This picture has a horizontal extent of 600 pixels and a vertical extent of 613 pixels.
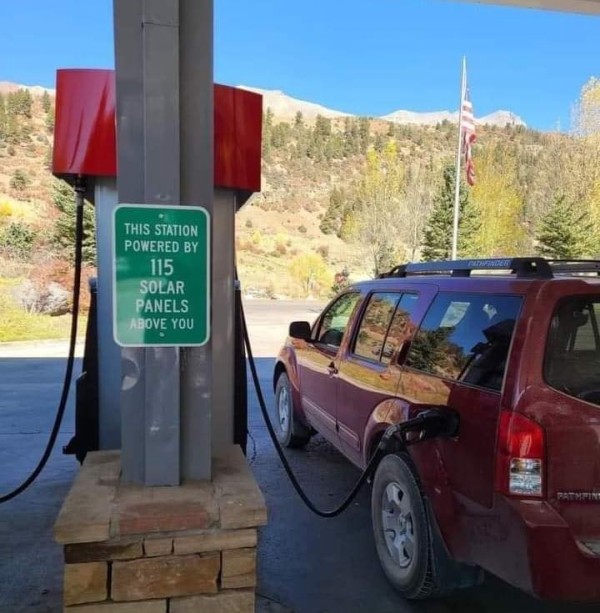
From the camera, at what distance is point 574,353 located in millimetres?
2715

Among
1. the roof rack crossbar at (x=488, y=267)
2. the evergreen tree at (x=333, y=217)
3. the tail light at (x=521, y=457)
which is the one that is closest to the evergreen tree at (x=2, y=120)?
the evergreen tree at (x=333, y=217)

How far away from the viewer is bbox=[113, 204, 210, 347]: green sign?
228 centimetres

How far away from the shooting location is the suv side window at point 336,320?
17.4ft

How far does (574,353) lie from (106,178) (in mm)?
2452

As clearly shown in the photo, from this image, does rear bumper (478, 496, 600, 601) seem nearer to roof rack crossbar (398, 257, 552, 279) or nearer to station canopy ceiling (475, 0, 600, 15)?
roof rack crossbar (398, 257, 552, 279)

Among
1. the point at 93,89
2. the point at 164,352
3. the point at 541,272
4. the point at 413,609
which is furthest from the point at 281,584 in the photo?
the point at 93,89

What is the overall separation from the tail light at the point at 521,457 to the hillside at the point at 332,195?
2.44m

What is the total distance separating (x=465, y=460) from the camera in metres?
2.84

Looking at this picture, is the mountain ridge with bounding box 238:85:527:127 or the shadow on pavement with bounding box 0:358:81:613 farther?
the mountain ridge with bounding box 238:85:527:127

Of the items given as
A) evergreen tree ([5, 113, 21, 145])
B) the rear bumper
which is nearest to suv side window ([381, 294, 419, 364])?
the rear bumper

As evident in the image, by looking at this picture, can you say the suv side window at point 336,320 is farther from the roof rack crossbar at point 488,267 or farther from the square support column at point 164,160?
the square support column at point 164,160

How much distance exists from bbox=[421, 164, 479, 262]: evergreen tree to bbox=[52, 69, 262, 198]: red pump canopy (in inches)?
1172

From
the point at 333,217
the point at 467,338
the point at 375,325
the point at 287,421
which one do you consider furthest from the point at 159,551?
the point at 333,217

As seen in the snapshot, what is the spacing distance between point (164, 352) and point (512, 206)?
1273 inches
